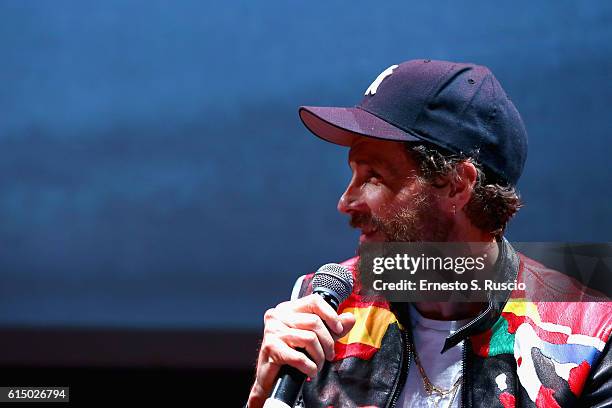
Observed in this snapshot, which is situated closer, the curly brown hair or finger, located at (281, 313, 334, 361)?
finger, located at (281, 313, 334, 361)

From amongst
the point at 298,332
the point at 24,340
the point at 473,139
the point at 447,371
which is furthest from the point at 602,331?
the point at 24,340

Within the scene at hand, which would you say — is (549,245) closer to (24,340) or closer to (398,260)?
(398,260)

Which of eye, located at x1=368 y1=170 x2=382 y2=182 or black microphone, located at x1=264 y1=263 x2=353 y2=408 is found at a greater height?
eye, located at x1=368 y1=170 x2=382 y2=182

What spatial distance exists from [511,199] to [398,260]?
0.66 ft

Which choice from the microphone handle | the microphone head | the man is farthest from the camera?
the man

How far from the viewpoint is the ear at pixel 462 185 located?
3.48 ft

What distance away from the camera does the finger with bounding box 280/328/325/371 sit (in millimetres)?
822

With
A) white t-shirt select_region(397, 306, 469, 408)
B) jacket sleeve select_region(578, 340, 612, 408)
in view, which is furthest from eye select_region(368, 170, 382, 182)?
jacket sleeve select_region(578, 340, 612, 408)

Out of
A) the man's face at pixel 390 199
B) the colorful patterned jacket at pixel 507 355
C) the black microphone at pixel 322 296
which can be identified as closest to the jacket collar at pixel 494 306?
the colorful patterned jacket at pixel 507 355

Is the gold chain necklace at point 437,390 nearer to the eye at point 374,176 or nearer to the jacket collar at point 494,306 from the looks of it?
the jacket collar at point 494,306

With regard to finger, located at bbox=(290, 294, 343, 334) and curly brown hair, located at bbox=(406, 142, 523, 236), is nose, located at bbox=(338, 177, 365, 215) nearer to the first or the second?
curly brown hair, located at bbox=(406, 142, 523, 236)

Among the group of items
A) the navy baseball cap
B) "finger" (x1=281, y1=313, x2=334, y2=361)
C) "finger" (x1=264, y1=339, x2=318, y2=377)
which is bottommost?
"finger" (x1=264, y1=339, x2=318, y2=377)

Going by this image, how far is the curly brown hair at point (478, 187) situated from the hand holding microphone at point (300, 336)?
233 millimetres

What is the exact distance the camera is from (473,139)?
1.05m
